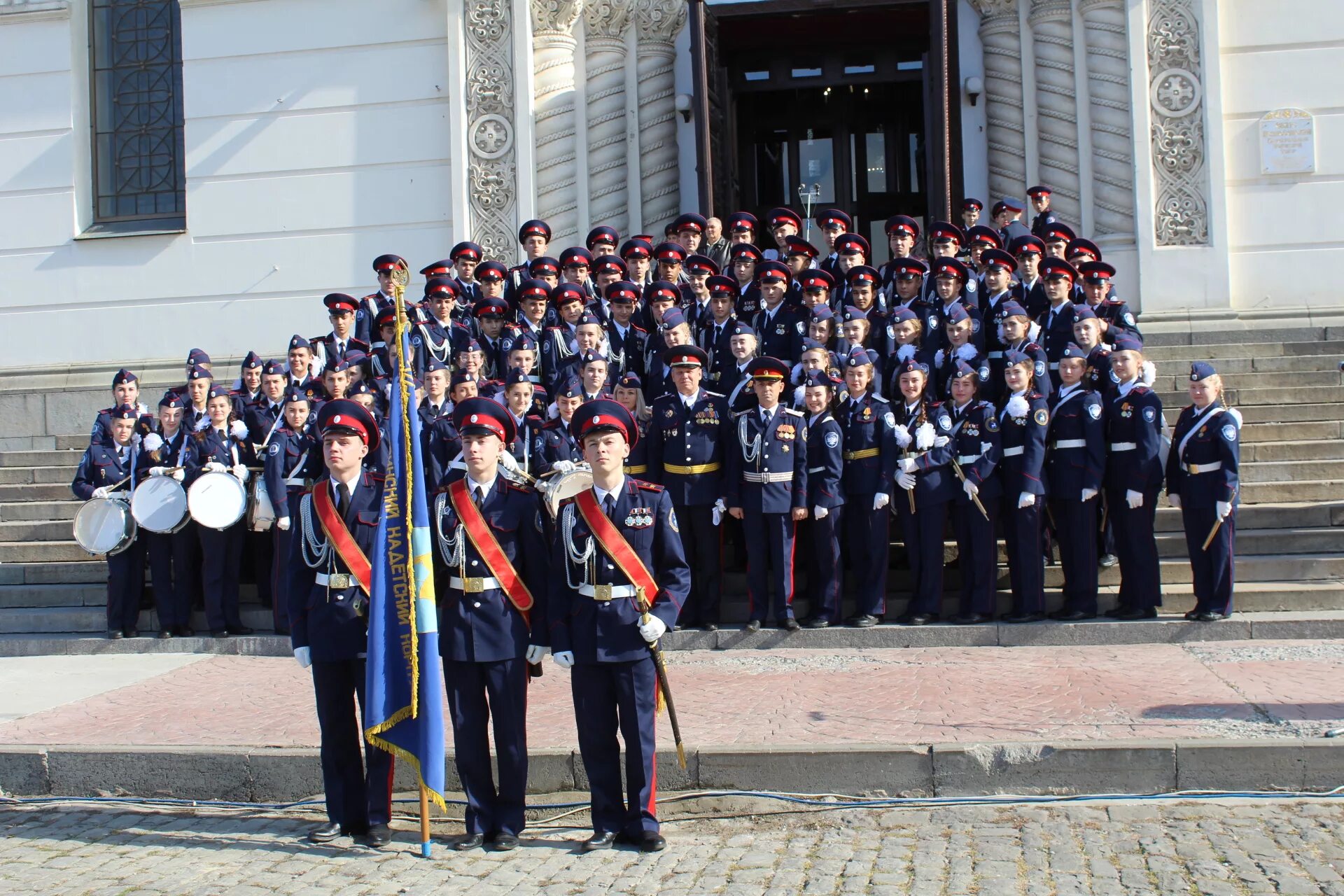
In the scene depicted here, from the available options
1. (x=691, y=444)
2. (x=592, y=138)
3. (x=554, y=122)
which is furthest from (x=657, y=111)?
(x=691, y=444)

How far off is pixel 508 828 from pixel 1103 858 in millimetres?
2341

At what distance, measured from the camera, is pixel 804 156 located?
16391mm

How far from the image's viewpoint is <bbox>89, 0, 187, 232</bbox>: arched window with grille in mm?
16047

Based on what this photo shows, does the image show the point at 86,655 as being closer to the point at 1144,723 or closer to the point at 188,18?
the point at 1144,723

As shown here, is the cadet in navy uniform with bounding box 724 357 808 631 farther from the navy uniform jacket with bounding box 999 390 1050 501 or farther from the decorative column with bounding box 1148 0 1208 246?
the decorative column with bounding box 1148 0 1208 246

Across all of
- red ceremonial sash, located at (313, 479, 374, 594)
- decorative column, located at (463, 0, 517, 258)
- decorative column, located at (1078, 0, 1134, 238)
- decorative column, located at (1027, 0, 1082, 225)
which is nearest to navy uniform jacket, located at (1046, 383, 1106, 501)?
red ceremonial sash, located at (313, 479, 374, 594)

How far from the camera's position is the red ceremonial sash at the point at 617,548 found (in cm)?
565

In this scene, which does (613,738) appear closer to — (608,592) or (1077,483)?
(608,592)

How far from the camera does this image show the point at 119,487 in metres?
10.6

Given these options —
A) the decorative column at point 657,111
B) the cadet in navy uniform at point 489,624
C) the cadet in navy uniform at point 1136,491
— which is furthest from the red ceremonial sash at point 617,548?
the decorative column at point 657,111

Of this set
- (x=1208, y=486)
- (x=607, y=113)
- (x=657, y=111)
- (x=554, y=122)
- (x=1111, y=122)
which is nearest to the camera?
(x=1208, y=486)

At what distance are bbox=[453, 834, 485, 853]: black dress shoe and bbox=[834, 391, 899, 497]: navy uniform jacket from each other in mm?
4501

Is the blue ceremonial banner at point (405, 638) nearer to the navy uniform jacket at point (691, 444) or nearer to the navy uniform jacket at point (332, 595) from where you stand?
the navy uniform jacket at point (332, 595)

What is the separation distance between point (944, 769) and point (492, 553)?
88.4 inches
